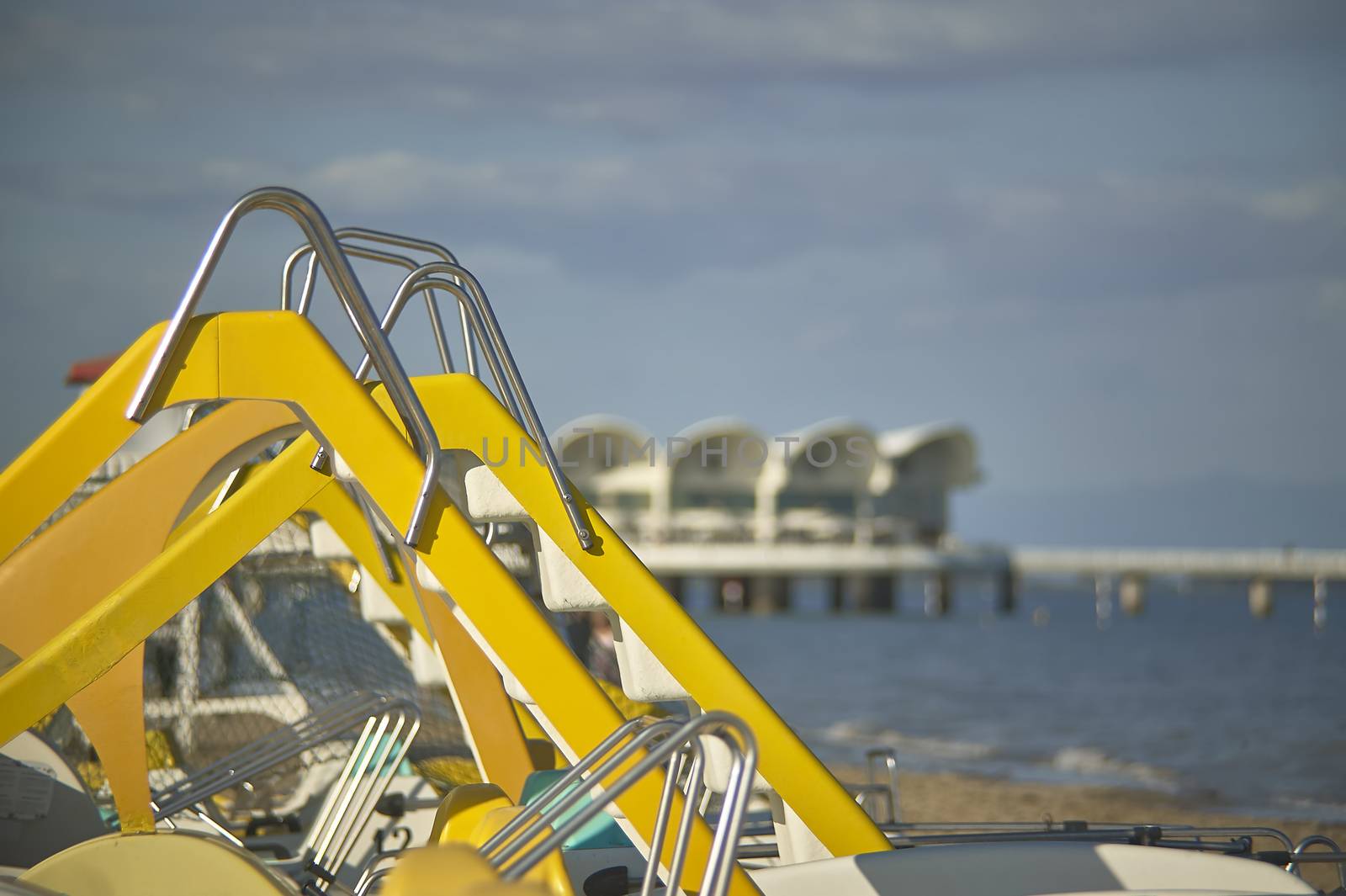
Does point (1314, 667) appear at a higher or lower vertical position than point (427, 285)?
lower

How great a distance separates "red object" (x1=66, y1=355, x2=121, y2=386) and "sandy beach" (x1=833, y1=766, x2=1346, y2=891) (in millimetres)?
7816

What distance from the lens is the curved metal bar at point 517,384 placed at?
3.84 meters

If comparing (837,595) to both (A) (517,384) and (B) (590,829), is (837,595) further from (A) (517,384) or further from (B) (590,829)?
(A) (517,384)

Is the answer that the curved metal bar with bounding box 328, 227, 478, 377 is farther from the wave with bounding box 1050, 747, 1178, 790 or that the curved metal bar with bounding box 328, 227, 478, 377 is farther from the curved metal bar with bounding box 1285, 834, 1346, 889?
the wave with bounding box 1050, 747, 1178, 790

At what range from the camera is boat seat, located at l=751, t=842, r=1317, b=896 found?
367 centimetres

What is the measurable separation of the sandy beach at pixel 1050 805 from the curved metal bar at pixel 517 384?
8716mm

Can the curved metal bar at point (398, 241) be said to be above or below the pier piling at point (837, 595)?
above

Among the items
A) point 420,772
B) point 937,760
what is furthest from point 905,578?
point 420,772

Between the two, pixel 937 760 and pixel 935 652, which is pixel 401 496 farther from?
pixel 935 652

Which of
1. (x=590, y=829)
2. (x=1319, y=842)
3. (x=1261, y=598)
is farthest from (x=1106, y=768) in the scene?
(x=1261, y=598)

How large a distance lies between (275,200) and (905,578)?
136m

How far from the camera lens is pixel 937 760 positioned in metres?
19.7

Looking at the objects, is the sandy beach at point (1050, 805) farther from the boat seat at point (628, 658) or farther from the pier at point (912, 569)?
the pier at point (912, 569)

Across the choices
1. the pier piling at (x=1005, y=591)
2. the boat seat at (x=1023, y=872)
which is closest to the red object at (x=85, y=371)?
the boat seat at (x=1023, y=872)
